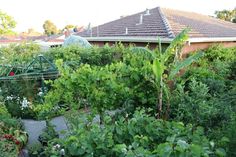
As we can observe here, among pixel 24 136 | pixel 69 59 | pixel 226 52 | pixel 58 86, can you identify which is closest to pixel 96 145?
pixel 58 86

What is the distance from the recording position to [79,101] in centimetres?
573

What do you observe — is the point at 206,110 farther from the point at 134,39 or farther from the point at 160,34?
the point at 134,39

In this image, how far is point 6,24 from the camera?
36.3m

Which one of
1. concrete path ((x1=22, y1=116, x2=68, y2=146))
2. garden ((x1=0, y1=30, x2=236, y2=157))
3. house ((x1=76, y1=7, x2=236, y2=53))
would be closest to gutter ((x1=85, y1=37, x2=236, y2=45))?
house ((x1=76, y1=7, x2=236, y2=53))

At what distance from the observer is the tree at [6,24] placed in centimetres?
3553

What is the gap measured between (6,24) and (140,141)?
125 ft

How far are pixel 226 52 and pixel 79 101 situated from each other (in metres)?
10.3

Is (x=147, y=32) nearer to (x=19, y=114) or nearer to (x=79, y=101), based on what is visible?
(x=19, y=114)

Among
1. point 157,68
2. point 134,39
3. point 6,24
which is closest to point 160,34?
point 134,39

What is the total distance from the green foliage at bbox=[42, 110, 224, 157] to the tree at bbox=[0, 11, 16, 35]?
119ft

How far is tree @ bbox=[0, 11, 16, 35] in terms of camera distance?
3553cm

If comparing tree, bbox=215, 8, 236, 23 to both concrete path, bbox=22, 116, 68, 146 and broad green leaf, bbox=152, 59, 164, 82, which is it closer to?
concrete path, bbox=22, 116, 68, 146

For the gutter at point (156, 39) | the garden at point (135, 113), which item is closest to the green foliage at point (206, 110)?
the garden at point (135, 113)

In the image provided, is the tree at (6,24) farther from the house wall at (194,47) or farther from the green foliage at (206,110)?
the green foliage at (206,110)
